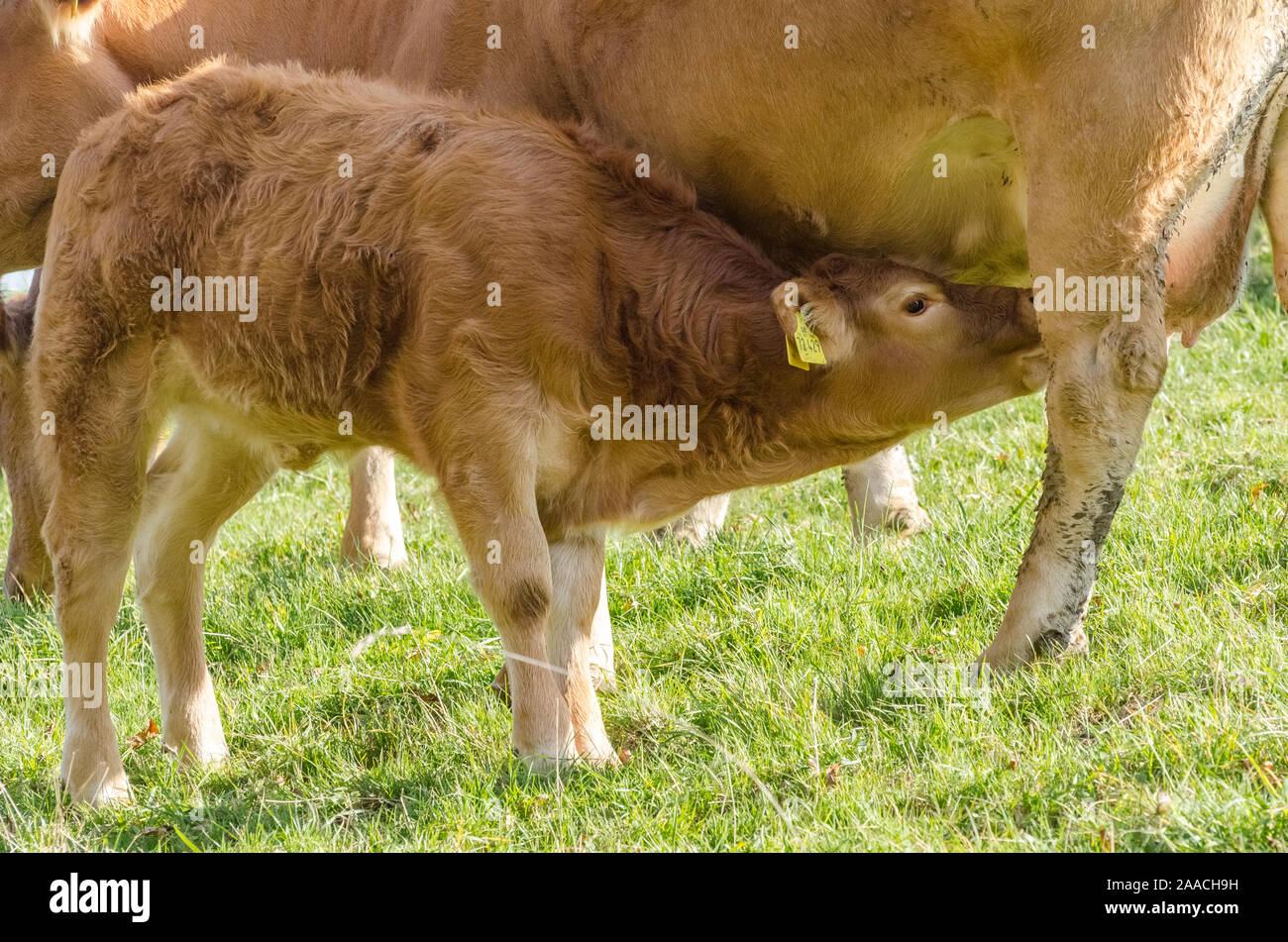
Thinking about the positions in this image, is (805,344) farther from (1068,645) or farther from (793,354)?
(1068,645)

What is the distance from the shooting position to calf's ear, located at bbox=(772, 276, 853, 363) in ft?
14.2

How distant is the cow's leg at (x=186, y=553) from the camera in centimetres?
506

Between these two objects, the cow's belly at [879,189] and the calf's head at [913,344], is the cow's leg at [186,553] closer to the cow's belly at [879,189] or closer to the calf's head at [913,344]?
the cow's belly at [879,189]

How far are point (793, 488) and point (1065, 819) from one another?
363 cm

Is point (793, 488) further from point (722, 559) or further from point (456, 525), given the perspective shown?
point (456, 525)

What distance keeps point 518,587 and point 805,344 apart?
42.9 inches

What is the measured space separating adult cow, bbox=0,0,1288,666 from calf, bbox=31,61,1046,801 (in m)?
0.28

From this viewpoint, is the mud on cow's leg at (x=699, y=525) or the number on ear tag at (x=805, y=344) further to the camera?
the mud on cow's leg at (x=699, y=525)

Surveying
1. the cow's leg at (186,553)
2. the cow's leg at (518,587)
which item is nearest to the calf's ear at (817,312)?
the cow's leg at (518,587)

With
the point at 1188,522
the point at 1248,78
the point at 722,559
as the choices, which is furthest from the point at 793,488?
Result: the point at 1248,78

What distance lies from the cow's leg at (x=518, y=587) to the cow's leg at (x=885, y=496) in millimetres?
2270

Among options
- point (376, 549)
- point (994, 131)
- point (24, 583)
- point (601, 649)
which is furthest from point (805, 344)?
point (24, 583)

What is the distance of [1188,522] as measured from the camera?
5.34 metres
